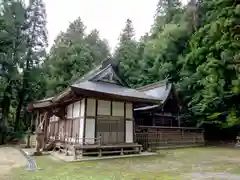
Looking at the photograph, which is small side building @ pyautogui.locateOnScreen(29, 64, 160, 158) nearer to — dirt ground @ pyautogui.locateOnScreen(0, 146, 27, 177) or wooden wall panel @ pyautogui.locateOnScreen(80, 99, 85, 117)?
wooden wall panel @ pyautogui.locateOnScreen(80, 99, 85, 117)

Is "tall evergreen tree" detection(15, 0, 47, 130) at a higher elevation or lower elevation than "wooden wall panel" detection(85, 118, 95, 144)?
higher

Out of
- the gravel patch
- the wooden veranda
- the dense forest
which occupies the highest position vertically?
the dense forest

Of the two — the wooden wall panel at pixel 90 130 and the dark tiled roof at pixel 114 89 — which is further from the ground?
the dark tiled roof at pixel 114 89

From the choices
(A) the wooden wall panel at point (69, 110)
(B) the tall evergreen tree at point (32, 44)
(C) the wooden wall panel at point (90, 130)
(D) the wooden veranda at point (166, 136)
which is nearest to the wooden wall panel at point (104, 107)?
(C) the wooden wall panel at point (90, 130)

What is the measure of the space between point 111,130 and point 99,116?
1.01m

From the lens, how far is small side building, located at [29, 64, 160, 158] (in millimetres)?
10102

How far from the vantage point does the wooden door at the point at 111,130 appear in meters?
10.8

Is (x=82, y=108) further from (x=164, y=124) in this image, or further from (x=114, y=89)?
(x=164, y=124)

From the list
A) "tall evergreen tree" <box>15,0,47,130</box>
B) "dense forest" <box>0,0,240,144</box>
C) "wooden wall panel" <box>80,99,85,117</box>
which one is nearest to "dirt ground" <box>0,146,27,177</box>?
"wooden wall panel" <box>80,99,85,117</box>

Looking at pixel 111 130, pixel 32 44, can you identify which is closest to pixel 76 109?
pixel 111 130

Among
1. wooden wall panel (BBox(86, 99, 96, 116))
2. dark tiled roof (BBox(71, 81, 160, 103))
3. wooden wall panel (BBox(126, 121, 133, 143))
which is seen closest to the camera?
wooden wall panel (BBox(86, 99, 96, 116))

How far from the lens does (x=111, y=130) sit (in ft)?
36.5

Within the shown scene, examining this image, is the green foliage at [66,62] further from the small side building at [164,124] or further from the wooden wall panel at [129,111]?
the wooden wall panel at [129,111]

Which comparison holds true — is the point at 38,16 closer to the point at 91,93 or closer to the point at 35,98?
the point at 35,98
